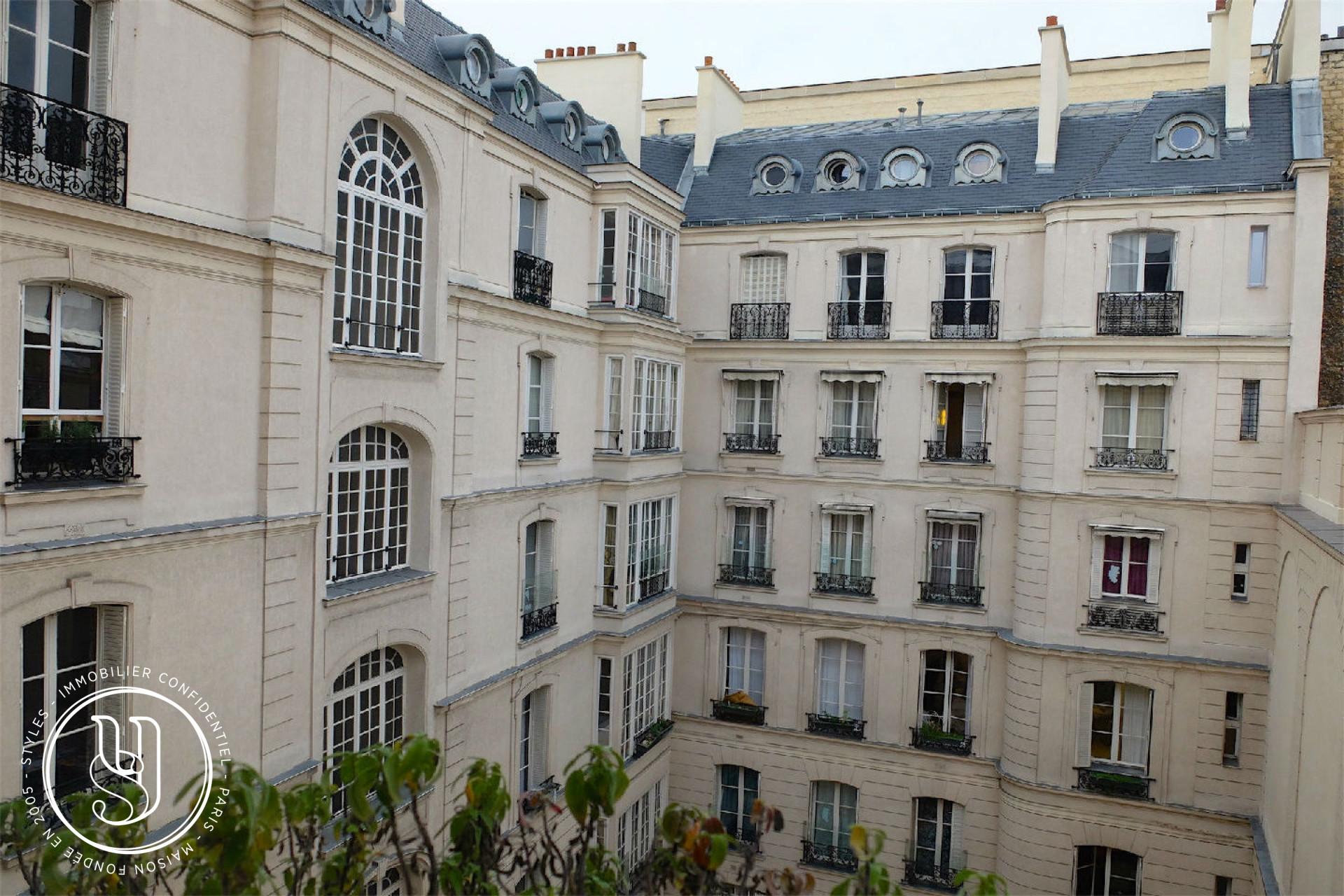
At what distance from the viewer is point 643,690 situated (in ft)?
67.6

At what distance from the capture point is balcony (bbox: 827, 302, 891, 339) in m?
21.0

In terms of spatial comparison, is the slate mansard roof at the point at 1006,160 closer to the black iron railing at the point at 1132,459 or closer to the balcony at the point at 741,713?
the black iron railing at the point at 1132,459

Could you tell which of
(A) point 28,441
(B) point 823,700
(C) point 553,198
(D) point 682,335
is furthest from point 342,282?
(B) point 823,700

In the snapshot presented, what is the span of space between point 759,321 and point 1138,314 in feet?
25.1

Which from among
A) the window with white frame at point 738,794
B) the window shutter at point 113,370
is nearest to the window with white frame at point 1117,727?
the window with white frame at point 738,794

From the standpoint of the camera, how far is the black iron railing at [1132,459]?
1870 centimetres

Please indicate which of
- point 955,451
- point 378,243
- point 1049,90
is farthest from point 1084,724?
point 378,243

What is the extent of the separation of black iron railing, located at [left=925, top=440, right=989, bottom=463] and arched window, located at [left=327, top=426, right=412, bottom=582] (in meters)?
11.4

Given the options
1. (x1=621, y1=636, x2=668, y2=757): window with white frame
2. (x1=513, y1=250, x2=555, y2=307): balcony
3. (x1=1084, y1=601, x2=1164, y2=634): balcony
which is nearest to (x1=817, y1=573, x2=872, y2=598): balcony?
(x1=621, y1=636, x2=668, y2=757): window with white frame

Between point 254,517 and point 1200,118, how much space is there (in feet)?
61.8

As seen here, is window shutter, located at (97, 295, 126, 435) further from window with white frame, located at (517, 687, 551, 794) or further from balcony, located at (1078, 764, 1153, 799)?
balcony, located at (1078, 764, 1153, 799)

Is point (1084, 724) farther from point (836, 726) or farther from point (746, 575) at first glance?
point (746, 575)

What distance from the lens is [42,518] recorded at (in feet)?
28.5

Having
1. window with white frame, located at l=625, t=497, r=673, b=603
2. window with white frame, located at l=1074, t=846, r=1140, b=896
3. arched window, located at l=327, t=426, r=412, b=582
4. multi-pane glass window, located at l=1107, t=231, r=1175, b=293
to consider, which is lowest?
window with white frame, located at l=1074, t=846, r=1140, b=896
